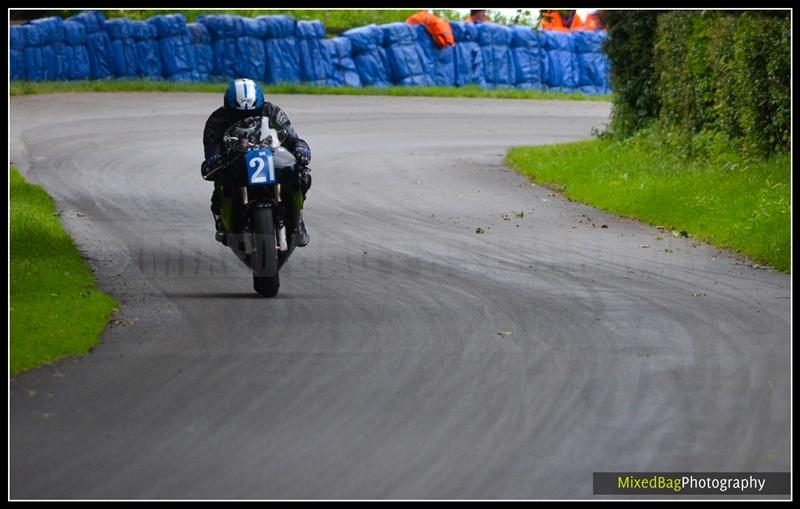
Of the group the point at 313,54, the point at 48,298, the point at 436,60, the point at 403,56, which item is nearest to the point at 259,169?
the point at 48,298

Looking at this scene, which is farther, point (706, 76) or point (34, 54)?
point (34, 54)

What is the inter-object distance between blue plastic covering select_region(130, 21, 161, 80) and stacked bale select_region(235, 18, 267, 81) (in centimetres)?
207

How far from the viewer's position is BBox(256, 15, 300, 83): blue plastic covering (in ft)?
121

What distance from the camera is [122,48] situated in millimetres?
36031

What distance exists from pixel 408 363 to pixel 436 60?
3192cm

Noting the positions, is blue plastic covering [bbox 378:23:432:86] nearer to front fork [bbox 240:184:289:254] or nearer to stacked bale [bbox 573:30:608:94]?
stacked bale [bbox 573:30:608:94]

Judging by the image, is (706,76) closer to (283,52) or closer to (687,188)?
(687,188)

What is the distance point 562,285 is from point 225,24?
26400 millimetres

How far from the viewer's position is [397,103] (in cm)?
3512

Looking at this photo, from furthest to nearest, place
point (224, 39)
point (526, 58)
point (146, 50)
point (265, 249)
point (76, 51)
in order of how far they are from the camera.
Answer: point (526, 58)
point (224, 39)
point (146, 50)
point (76, 51)
point (265, 249)

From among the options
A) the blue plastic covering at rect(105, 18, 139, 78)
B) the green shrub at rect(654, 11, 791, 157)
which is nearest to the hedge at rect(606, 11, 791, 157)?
the green shrub at rect(654, 11, 791, 157)

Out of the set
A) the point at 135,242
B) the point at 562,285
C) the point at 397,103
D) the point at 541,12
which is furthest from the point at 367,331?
the point at 397,103

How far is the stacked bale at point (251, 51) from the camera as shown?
120 ft

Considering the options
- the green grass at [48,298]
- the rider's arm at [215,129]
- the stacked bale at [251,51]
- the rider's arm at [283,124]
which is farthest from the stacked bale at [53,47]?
the rider's arm at [283,124]
